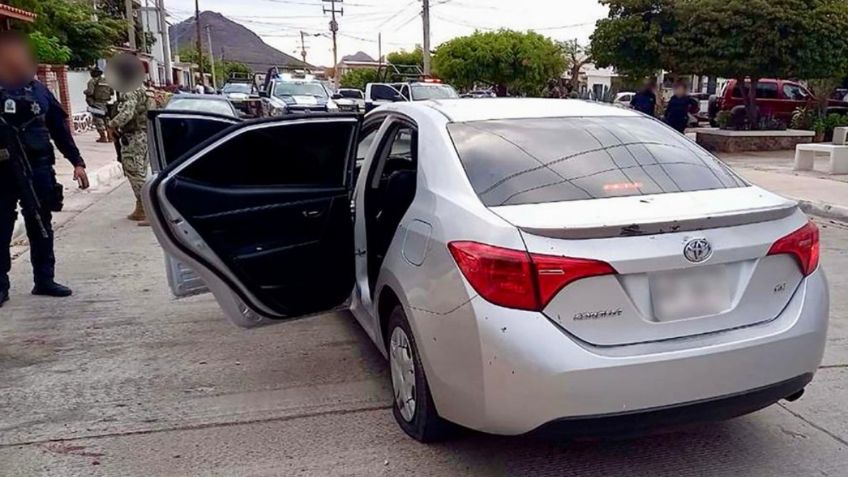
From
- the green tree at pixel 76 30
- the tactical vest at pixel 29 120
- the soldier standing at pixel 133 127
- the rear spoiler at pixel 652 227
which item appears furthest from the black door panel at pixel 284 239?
the green tree at pixel 76 30

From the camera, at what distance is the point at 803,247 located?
2.88 meters

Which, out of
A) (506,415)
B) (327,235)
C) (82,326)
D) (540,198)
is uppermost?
(540,198)

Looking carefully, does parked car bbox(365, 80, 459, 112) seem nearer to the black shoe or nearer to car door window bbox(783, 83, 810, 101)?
car door window bbox(783, 83, 810, 101)

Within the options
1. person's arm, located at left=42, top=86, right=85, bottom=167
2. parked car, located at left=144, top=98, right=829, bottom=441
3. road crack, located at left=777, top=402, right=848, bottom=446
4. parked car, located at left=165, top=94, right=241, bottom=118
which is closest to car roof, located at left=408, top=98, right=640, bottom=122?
parked car, located at left=144, top=98, right=829, bottom=441

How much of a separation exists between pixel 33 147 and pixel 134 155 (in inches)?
119

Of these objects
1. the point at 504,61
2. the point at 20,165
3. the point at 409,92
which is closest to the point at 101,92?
the point at 409,92

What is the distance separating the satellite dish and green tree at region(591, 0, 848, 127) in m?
11.9

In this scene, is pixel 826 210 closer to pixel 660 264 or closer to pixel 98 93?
pixel 660 264

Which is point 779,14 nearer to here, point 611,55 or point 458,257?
point 611,55

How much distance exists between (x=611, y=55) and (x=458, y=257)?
53.0 feet

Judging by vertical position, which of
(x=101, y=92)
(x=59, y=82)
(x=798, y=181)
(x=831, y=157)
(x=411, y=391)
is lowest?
(x=798, y=181)

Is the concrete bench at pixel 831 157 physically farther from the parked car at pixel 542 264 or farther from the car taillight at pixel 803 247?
the car taillight at pixel 803 247

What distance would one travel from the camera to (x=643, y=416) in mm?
2568

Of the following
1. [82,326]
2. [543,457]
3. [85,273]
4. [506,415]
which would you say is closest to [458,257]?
[506,415]
